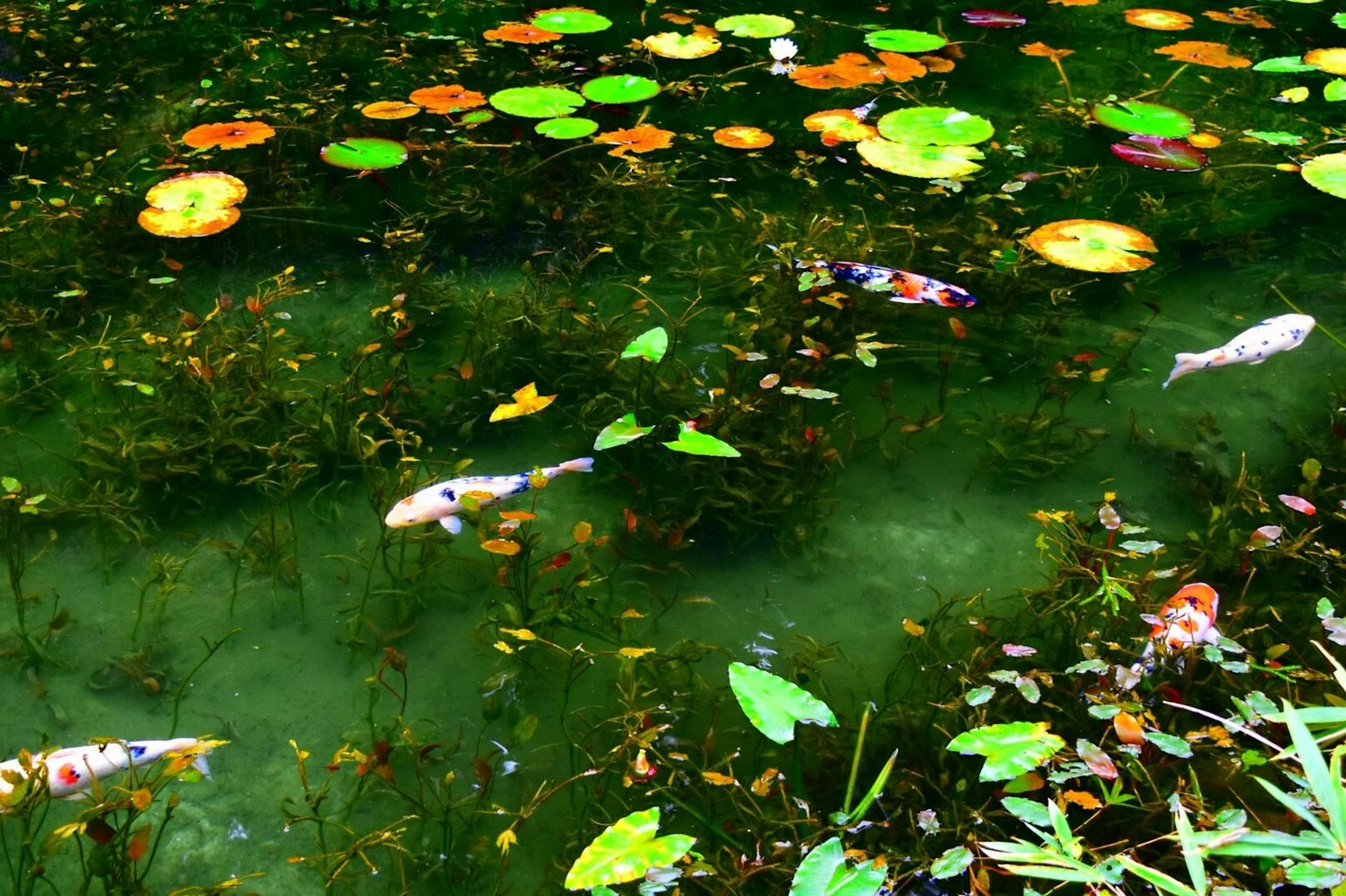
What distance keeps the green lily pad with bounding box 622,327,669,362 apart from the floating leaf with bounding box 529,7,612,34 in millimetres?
3117

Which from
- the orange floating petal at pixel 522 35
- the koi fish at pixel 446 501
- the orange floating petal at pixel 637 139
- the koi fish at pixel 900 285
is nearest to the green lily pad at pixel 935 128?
the orange floating petal at pixel 637 139

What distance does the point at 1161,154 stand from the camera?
389 centimetres

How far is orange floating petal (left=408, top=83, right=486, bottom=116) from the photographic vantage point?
14.2 feet

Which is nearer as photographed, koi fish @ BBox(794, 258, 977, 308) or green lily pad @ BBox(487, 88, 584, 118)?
koi fish @ BBox(794, 258, 977, 308)

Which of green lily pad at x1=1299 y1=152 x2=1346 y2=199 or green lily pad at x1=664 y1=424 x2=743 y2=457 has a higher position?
green lily pad at x1=1299 y1=152 x2=1346 y2=199

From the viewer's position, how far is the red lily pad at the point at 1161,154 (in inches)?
151

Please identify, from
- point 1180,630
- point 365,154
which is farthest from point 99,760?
point 365,154

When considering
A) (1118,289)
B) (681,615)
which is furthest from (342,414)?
(1118,289)

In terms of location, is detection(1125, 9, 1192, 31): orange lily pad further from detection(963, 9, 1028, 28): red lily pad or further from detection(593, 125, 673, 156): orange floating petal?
detection(593, 125, 673, 156): orange floating petal

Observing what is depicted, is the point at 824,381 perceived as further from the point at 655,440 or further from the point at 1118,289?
the point at 1118,289

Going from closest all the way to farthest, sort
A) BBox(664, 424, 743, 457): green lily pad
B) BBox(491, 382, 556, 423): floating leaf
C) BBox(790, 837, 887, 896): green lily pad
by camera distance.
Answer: BBox(790, 837, 887, 896): green lily pad
BBox(664, 424, 743, 457): green lily pad
BBox(491, 382, 556, 423): floating leaf

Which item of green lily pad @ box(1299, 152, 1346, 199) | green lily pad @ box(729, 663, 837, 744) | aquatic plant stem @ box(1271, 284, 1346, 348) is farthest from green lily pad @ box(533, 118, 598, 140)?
green lily pad @ box(729, 663, 837, 744)

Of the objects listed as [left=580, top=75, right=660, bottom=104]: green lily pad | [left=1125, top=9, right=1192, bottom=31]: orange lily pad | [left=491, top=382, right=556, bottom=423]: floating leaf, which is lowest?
[left=491, top=382, right=556, bottom=423]: floating leaf

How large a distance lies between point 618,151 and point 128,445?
2184mm
